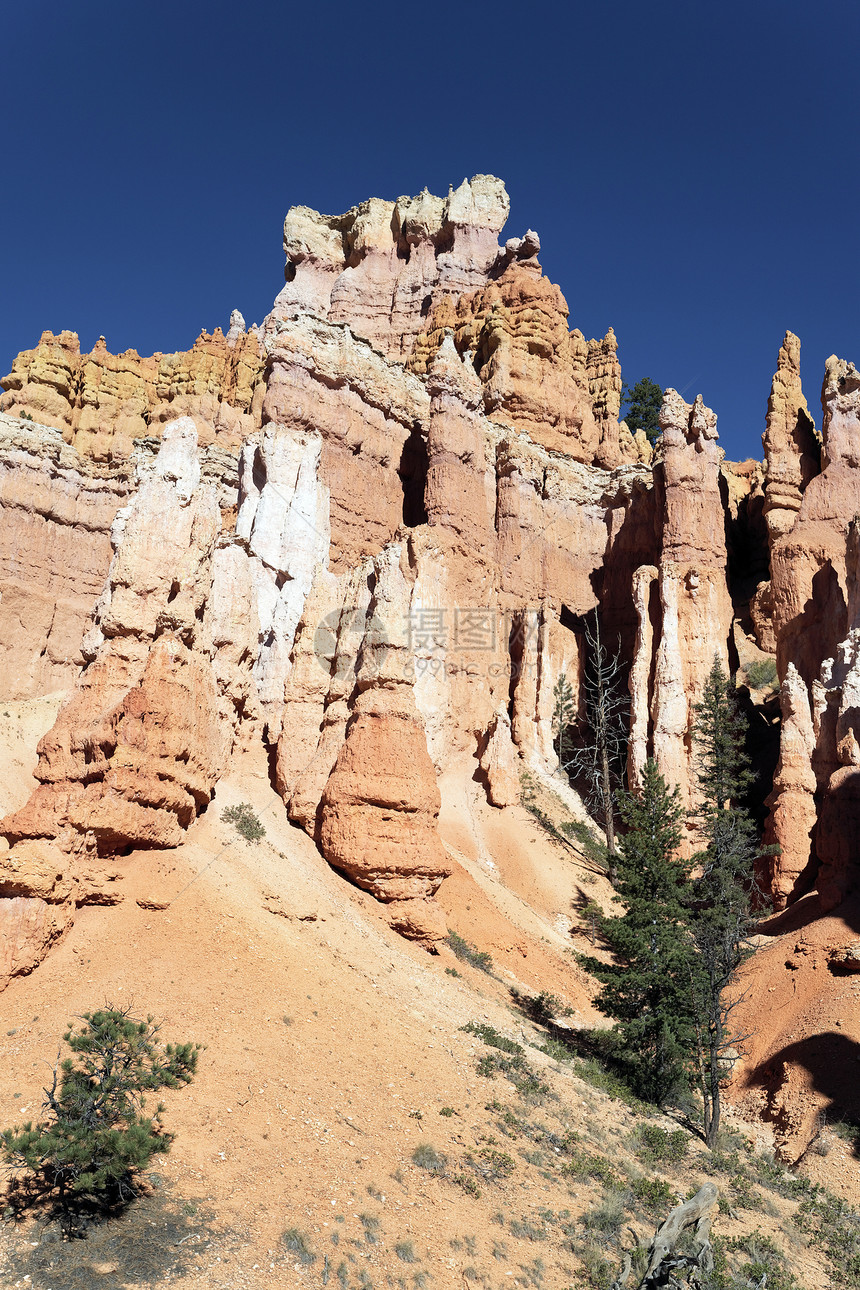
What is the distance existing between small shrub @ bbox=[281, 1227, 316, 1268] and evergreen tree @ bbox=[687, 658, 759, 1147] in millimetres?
9838

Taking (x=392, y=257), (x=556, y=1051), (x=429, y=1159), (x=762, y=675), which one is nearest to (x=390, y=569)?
(x=556, y=1051)

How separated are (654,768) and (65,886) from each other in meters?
18.5

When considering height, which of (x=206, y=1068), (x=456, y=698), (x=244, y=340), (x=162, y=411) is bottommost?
(x=206, y=1068)

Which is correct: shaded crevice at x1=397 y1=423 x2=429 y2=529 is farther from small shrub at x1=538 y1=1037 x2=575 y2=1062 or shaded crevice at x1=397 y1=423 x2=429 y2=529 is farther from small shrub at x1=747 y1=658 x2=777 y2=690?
small shrub at x1=538 y1=1037 x2=575 y2=1062

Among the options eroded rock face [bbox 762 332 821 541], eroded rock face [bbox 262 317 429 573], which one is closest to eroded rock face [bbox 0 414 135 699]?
eroded rock face [bbox 262 317 429 573]

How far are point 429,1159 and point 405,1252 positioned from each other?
2119 mm

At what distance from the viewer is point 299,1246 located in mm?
10273

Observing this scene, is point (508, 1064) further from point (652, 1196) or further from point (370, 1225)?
point (370, 1225)

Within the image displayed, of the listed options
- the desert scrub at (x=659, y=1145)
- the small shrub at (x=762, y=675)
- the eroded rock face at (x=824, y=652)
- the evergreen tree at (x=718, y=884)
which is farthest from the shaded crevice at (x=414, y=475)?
the desert scrub at (x=659, y=1145)

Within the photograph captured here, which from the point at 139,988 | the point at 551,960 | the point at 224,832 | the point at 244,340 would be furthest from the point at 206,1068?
the point at 244,340

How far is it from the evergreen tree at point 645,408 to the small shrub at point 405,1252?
5436 centimetres

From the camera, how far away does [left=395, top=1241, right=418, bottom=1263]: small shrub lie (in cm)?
1062

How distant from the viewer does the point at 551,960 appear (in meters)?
25.3

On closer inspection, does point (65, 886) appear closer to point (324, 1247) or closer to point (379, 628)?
point (324, 1247)
